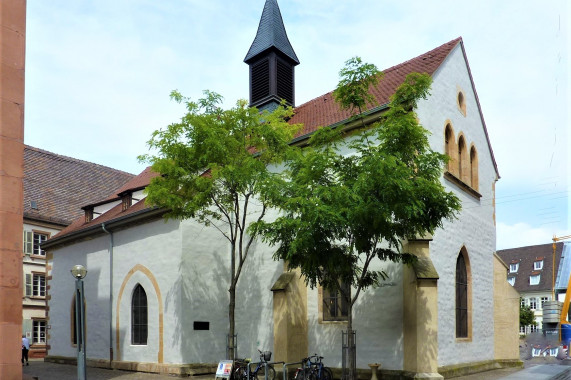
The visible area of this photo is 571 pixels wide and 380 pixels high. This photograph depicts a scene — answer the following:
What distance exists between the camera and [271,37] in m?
27.8

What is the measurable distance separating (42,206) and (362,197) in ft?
105

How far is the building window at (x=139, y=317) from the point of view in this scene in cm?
2177

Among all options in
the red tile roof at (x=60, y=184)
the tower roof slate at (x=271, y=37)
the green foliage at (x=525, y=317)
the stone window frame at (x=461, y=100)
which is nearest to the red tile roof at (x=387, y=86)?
the stone window frame at (x=461, y=100)

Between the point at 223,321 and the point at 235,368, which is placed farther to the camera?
the point at 223,321

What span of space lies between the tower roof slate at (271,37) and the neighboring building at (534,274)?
1812 inches

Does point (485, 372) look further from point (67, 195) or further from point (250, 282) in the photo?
point (67, 195)

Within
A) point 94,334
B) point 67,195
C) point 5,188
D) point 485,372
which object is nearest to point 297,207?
point 5,188

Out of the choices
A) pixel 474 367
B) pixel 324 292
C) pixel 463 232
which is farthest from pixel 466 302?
pixel 324 292

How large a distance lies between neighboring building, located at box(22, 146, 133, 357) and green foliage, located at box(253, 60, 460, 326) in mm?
28861

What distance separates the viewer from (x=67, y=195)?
4147cm

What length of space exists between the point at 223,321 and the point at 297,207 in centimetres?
926

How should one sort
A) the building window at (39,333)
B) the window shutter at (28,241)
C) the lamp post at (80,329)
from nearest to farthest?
the lamp post at (80,329) < the window shutter at (28,241) < the building window at (39,333)

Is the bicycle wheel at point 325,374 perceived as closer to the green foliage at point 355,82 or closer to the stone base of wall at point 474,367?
the stone base of wall at point 474,367

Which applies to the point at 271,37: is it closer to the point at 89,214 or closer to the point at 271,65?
the point at 271,65
